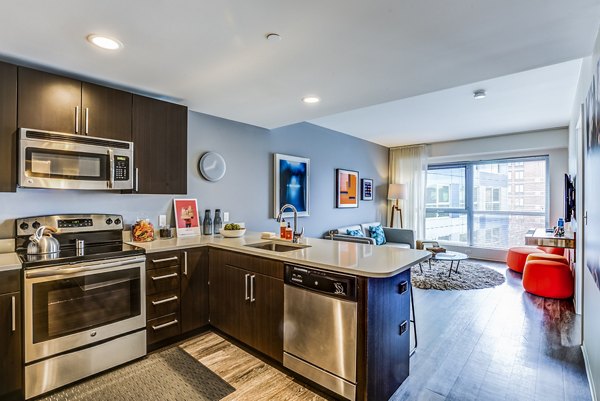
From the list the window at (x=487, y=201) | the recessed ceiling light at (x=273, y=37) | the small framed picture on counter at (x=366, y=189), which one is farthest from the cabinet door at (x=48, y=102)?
the window at (x=487, y=201)

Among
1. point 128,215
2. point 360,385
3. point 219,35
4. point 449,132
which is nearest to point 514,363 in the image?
point 360,385

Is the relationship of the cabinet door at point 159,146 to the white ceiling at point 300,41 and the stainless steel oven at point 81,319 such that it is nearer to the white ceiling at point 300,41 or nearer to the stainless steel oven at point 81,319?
the white ceiling at point 300,41

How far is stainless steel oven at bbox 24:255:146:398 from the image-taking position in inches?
74.2

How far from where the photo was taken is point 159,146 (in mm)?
2775

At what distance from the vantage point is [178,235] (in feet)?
10.1

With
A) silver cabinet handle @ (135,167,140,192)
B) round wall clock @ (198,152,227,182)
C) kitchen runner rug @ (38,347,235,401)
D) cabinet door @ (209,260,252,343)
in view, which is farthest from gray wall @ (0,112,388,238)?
kitchen runner rug @ (38,347,235,401)

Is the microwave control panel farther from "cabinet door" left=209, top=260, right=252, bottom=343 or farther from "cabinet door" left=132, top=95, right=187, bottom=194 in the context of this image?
"cabinet door" left=209, top=260, right=252, bottom=343

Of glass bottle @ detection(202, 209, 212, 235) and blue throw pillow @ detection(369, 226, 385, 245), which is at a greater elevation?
glass bottle @ detection(202, 209, 212, 235)

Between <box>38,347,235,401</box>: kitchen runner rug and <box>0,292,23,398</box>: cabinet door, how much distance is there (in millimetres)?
229

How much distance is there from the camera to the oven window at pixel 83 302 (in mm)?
1911

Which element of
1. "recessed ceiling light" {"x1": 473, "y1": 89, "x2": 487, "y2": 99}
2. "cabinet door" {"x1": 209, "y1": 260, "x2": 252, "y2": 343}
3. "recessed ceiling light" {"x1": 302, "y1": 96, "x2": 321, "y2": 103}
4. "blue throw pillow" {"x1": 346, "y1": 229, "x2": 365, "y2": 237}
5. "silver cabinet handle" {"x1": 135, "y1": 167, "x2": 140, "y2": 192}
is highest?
"recessed ceiling light" {"x1": 473, "y1": 89, "x2": 487, "y2": 99}

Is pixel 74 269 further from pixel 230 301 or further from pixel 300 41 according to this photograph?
pixel 300 41

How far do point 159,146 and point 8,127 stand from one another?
1.00m

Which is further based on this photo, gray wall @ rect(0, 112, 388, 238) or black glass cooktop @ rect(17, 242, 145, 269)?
gray wall @ rect(0, 112, 388, 238)
